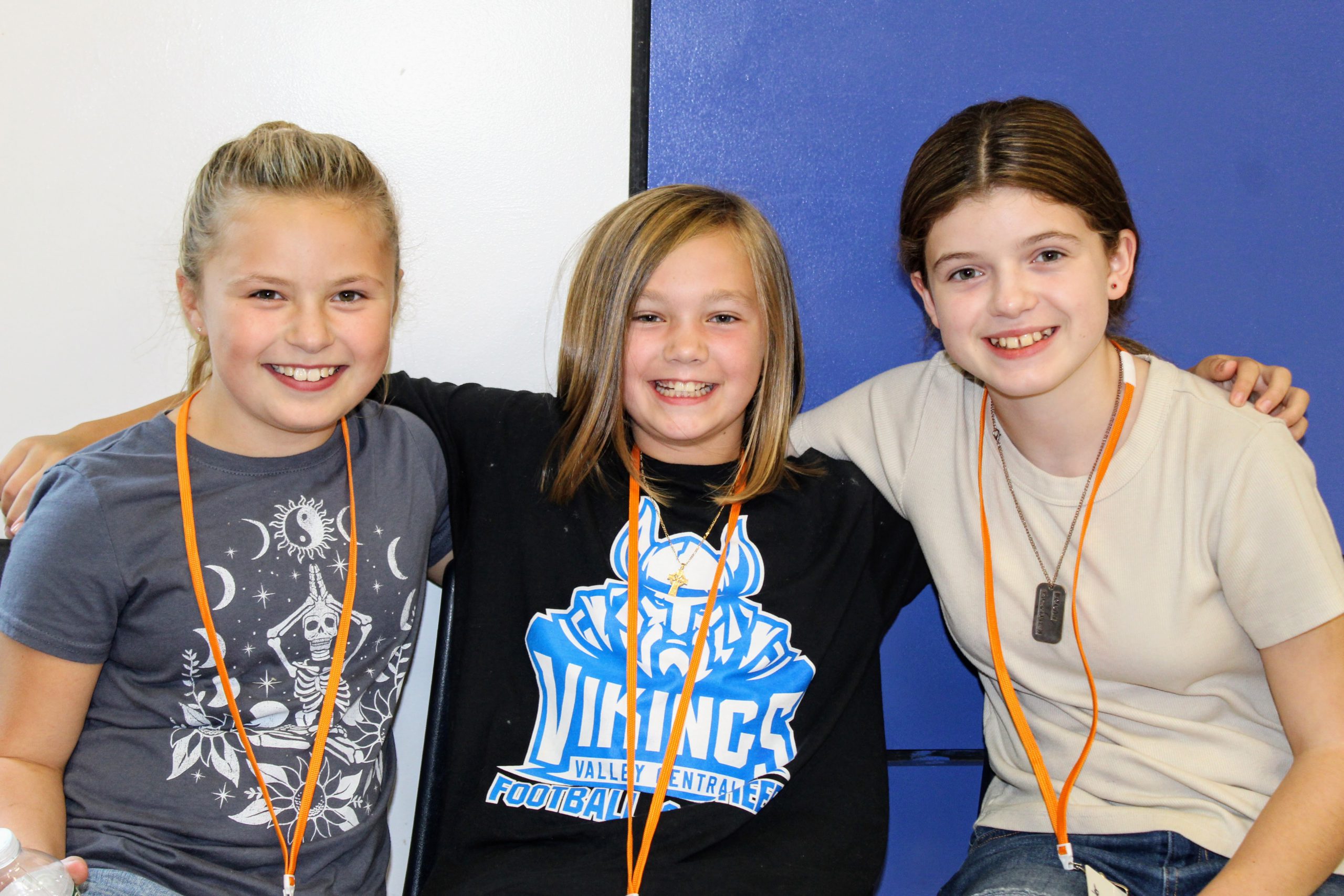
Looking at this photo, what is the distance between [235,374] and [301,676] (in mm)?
422

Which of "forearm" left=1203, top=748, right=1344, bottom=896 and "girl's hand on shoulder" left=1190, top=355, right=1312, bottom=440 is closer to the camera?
"forearm" left=1203, top=748, right=1344, bottom=896

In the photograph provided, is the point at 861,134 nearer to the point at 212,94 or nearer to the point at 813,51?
the point at 813,51

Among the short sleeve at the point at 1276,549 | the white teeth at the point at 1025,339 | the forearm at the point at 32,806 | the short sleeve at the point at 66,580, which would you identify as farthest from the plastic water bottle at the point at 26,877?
the short sleeve at the point at 1276,549

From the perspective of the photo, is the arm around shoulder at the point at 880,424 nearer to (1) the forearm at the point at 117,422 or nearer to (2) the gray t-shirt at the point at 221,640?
(2) the gray t-shirt at the point at 221,640

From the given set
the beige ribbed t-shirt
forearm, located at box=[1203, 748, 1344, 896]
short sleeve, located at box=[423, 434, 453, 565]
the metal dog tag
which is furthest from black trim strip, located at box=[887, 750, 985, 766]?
short sleeve, located at box=[423, 434, 453, 565]

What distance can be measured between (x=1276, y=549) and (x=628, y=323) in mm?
932

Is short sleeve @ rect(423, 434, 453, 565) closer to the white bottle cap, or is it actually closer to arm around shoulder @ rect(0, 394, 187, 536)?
arm around shoulder @ rect(0, 394, 187, 536)

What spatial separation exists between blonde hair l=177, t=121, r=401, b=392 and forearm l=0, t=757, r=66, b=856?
0.66 metres

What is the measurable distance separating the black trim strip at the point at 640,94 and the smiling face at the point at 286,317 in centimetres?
50

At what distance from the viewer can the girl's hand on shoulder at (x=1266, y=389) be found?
146cm

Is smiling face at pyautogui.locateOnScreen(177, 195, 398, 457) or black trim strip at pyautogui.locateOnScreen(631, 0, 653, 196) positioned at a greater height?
black trim strip at pyautogui.locateOnScreen(631, 0, 653, 196)

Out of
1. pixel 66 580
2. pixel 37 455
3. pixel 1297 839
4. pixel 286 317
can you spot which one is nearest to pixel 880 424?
pixel 1297 839

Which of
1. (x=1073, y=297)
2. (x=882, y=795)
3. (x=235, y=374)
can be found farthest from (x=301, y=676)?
(x=1073, y=297)

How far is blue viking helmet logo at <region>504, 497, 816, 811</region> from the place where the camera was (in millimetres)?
1467
